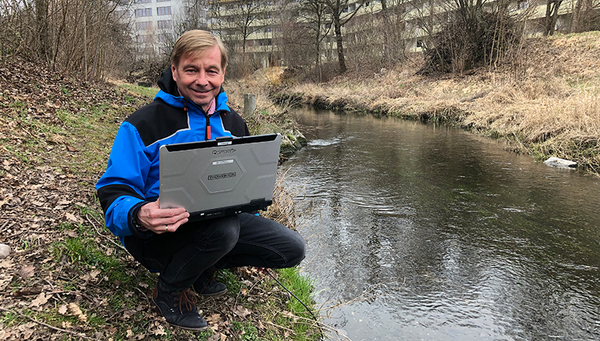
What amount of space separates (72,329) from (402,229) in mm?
4210

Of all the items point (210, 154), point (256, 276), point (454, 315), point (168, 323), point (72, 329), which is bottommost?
point (454, 315)

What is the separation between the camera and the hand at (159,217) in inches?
74.1

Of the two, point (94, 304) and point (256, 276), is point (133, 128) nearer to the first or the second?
point (94, 304)

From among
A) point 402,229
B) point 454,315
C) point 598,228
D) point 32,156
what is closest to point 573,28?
point 598,228

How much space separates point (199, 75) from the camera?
Answer: 2.31m

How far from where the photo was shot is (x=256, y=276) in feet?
11.1

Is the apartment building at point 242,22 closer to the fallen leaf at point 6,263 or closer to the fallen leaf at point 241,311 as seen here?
the fallen leaf at point 241,311

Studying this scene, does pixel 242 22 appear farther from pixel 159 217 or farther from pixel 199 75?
pixel 159 217

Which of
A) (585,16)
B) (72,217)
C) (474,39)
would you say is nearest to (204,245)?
(72,217)

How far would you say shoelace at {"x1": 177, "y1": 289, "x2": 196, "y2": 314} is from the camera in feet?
7.91

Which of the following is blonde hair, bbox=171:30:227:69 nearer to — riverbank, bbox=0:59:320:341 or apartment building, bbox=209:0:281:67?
riverbank, bbox=0:59:320:341

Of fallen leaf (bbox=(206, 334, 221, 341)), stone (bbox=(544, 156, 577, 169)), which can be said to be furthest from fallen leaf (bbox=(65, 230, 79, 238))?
stone (bbox=(544, 156, 577, 169))

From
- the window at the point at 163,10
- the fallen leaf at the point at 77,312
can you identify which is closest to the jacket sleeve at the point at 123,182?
the fallen leaf at the point at 77,312

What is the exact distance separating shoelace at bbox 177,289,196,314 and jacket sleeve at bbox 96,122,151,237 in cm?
56
